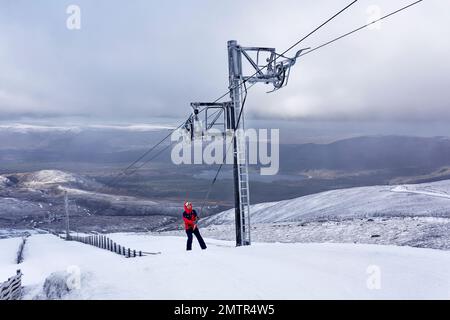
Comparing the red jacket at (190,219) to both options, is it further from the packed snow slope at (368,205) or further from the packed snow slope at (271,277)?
the packed snow slope at (368,205)

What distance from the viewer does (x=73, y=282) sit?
10414 mm

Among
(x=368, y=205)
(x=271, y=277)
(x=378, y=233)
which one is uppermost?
(x=271, y=277)

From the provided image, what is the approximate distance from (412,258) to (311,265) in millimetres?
2737

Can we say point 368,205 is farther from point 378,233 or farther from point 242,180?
point 242,180

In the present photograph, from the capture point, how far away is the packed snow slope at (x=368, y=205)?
128 ft

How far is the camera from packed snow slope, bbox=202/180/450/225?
39125mm

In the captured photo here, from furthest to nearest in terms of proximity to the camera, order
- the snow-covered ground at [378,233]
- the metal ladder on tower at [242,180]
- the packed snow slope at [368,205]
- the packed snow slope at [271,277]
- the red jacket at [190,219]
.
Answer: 1. the packed snow slope at [368,205]
2. the snow-covered ground at [378,233]
3. the metal ladder on tower at [242,180]
4. the red jacket at [190,219]
5. the packed snow slope at [271,277]

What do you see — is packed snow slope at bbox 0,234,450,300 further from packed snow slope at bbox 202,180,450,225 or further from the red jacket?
packed snow slope at bbox 202,180,450,225

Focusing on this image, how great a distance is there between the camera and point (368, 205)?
167ft

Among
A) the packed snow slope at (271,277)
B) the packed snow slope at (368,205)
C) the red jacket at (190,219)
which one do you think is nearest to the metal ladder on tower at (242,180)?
the red jacket at (190,219)

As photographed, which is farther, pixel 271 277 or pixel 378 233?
pixel 378 233

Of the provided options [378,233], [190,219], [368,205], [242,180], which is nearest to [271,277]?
[190,219]

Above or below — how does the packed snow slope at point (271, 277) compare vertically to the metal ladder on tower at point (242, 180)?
below
